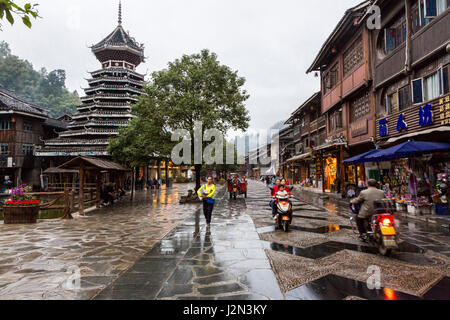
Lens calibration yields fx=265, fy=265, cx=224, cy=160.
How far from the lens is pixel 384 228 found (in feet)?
18.1

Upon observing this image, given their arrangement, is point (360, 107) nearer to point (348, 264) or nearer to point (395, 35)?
point (395, 35)

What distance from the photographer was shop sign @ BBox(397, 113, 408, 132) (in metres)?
12.5

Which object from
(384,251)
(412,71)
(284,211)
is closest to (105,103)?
(284,211)

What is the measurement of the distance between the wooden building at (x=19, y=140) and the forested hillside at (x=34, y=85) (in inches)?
1165

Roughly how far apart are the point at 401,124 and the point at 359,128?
5.01 m

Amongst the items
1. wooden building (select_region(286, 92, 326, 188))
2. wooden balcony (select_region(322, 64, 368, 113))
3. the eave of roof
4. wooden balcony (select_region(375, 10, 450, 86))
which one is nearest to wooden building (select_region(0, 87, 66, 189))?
wooden building (select_region(286, 92, 326, 188))

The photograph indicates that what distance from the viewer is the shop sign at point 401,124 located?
491 inches

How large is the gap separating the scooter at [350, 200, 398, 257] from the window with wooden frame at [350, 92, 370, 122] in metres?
13.0

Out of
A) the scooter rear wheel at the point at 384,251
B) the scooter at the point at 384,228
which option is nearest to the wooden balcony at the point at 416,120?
the scooter at the point at 384,228

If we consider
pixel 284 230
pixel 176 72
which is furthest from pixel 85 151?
pixel 284 230

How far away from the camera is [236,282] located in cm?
437

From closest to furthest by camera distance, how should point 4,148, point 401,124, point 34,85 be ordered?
point 401,124 → point 4,148 → point 34,85
